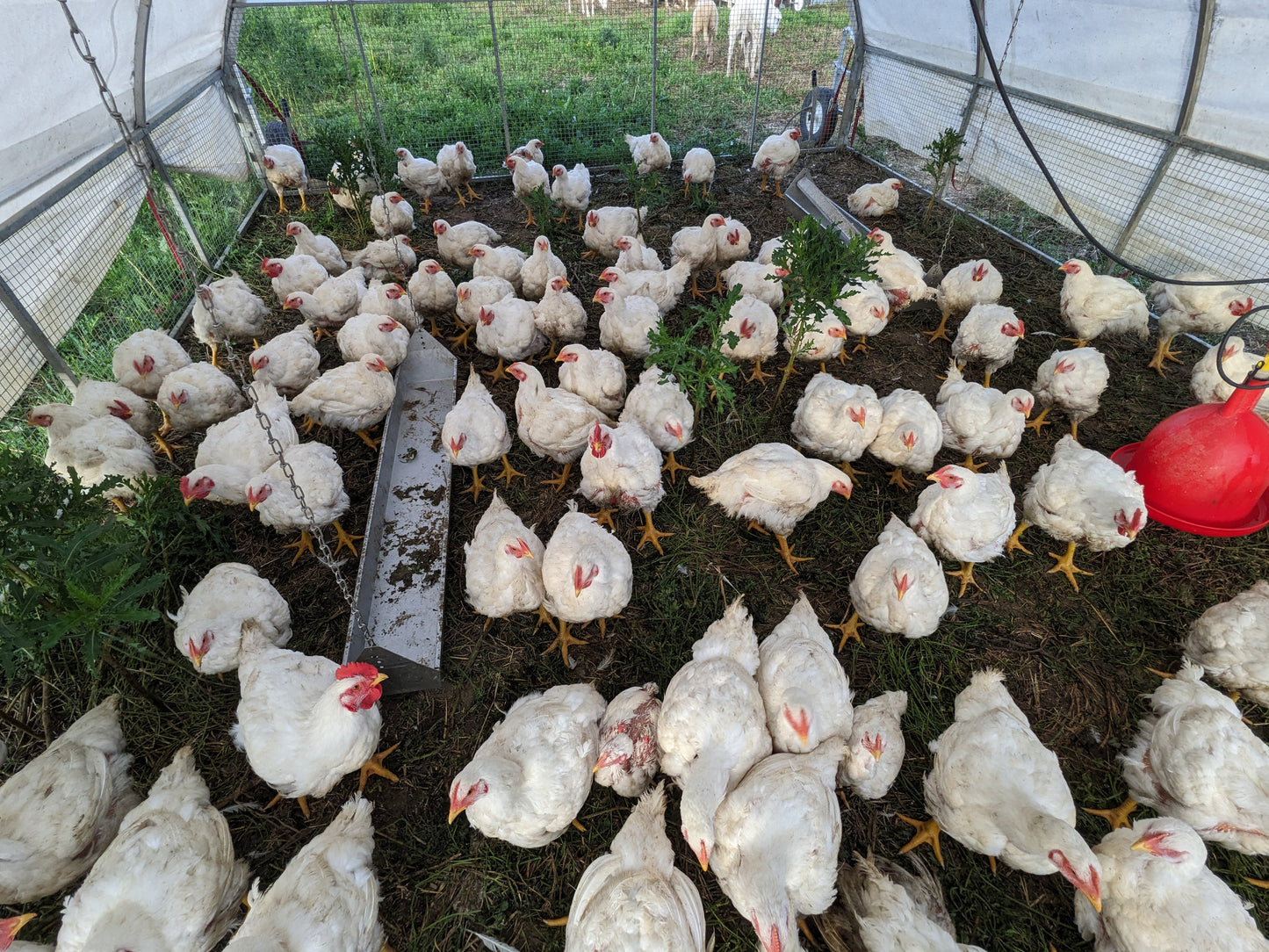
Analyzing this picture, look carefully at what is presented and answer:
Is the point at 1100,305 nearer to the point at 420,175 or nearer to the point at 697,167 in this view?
the point at 697,167

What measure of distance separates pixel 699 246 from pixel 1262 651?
5.02 m

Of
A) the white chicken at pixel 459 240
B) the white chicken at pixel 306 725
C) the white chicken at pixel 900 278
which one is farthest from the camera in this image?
the white chicken at pixel 459 240

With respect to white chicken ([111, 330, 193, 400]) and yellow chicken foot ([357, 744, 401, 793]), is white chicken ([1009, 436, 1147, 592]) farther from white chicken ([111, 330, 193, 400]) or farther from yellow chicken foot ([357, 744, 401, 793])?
white chicken ([111, 330, 193, 400])

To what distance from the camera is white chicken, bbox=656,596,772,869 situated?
8.07ft

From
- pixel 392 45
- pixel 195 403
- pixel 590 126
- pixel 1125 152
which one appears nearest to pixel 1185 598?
pixel 1125 152

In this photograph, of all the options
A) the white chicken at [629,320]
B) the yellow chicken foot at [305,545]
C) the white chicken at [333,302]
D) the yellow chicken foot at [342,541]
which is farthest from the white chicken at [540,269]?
the yellow chicken foot at [305,545]

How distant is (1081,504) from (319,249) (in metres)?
6.92

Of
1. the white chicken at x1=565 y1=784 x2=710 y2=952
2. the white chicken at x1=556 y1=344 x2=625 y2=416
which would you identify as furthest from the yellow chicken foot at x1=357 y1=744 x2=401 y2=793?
the white chicken at x1=556 y1=344 x2=625 y2=416

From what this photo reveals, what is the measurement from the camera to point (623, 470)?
365 centimetres

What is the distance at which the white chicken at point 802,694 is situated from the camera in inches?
102

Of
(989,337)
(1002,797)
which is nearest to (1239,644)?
(1002,797)

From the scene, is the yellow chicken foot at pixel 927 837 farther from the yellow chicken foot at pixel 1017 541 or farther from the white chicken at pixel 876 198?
the white chicken at pixel 876 198

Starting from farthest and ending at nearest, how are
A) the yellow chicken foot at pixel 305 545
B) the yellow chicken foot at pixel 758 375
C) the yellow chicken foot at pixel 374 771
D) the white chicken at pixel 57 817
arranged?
the yellow chicken foot at pixel 758 375
the yellow chicken foot at pixel 305 545
the yellow chicken foot at pixel 374 771
the white chicken at pixel 57 817

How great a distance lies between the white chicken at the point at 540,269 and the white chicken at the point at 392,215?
210 cm
